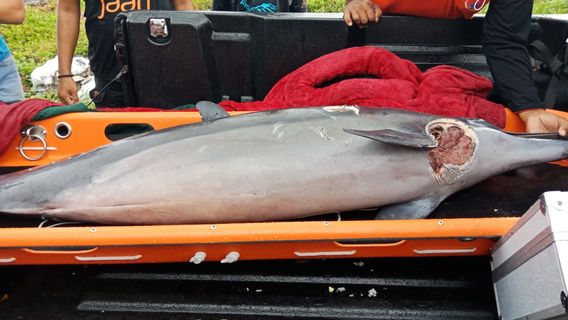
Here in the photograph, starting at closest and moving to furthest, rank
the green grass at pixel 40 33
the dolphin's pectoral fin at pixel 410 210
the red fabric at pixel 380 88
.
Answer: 1. the dolphin's pectoral fin at pixel 410 210
2. the red fabric at pixel 380 88
3. the green grass at pixel 40 33

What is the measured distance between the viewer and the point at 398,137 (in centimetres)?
213

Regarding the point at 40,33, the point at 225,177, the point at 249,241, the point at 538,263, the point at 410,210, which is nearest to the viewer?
the point at 538,263

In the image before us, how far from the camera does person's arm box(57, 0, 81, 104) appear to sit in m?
3.65

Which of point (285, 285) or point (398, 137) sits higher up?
point (398, 137)

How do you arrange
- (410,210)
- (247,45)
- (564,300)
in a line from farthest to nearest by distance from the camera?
1. (247,45)
2. (410,210)
3. (564,300)

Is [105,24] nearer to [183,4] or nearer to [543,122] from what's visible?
[183,4]

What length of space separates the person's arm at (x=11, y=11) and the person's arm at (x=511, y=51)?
3014 millimetres

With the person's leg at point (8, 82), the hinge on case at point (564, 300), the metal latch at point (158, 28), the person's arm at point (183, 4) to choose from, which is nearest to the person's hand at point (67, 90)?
the person's leg at point (8, 82)

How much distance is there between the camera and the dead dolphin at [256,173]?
2072 millimetres

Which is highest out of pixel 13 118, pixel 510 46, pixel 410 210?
pixel 510 46

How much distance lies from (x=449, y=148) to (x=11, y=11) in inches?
111

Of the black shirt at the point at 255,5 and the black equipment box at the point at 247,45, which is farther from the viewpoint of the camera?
the black shirt at the point at 255,5

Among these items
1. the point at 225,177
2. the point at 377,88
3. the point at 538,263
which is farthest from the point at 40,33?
the point at 538,263

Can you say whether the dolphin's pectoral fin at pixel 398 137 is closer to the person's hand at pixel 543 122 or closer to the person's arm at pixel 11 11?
the person's hand at pixel 543 122
